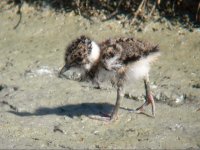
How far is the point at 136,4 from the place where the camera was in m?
8.27

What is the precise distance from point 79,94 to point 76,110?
364mm

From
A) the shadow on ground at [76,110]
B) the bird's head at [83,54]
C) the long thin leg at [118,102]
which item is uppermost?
the bird's head at [83,54]

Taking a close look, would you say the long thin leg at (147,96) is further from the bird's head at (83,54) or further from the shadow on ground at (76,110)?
the bird's head at (83,54)

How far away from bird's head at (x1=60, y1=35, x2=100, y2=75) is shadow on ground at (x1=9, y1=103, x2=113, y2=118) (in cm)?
50

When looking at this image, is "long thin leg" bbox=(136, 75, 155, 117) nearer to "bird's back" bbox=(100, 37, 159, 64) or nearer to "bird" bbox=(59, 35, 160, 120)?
"bird" bbox=(59, 35, 160, 120)

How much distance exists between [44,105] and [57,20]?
2.21 m

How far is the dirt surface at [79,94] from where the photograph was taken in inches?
222

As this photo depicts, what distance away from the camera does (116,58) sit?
5.86 m

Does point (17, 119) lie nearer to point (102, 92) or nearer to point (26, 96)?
point (26, 96)

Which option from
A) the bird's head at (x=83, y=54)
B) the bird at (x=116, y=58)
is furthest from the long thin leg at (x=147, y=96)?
the bird's head at (x=83, y=54)

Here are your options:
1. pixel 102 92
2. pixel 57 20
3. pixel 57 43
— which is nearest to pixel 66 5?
pixel 57 20

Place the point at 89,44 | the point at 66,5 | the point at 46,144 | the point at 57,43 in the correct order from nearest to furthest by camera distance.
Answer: the point at 46,144 → the point at 89,44 → the point at 57,43 → the point at 66,5

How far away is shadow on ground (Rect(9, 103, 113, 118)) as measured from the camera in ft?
20.5

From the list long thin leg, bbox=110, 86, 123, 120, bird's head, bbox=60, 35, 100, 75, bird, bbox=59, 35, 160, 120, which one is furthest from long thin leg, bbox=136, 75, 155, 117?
bird's head, bbox=60, 35, 100, 75
